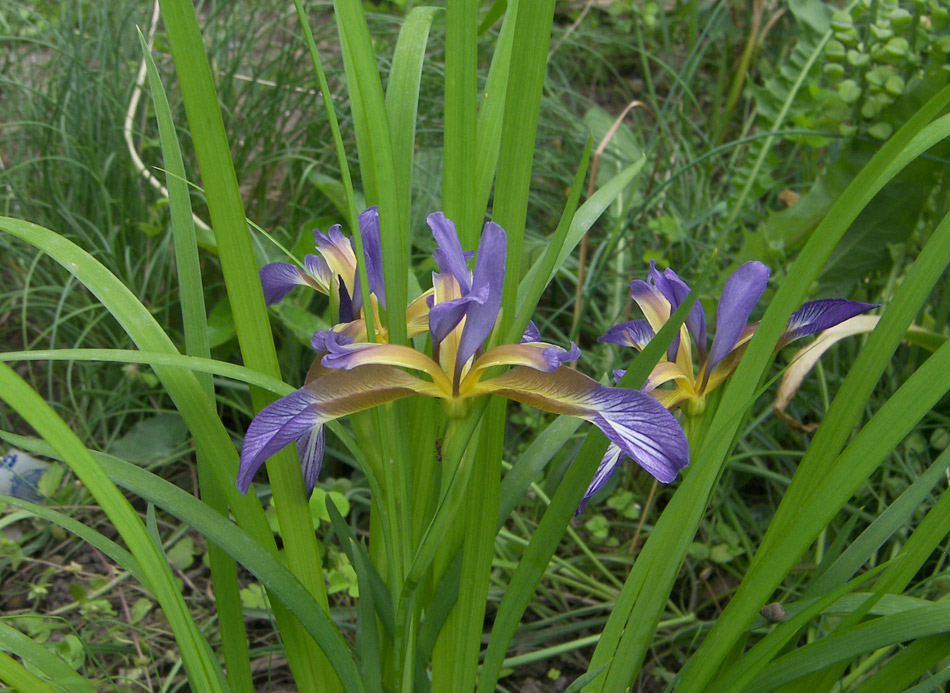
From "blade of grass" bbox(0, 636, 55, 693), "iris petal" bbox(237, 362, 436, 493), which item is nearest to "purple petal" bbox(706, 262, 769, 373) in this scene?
"iris petal" bbox(237, 362, 436, 493)

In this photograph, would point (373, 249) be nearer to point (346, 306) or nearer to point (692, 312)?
point (346, 306)

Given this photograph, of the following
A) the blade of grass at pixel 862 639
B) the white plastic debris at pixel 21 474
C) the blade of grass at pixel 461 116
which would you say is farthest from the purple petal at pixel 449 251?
the white plastic debris at pixel 21 474

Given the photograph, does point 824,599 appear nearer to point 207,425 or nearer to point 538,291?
point 538,291

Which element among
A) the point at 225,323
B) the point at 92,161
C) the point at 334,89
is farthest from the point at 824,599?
the point at 334,89

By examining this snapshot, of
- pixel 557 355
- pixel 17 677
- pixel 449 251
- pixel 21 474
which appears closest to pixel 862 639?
pixel 557 355

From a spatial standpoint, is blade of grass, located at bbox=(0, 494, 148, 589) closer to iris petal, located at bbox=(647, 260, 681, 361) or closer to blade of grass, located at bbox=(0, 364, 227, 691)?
blade of grass, located at bbox=(0, 364, 227, 691)
